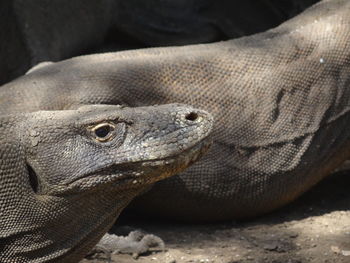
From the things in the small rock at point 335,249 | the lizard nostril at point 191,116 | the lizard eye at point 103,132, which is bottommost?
the lizard eye at point 103,132

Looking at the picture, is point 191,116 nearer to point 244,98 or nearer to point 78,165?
point 78,165

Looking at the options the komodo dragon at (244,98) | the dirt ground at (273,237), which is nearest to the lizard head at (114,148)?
the dirt ground at (273,237)

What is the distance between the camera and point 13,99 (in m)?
4.80

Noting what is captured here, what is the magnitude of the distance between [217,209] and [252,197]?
0.24 meters

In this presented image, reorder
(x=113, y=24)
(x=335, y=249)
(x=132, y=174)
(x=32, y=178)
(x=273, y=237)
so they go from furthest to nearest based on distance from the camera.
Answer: (x=113, y=24), (x=273, y=237), (x=335, y=249), (x=32, y=178), (x=132, y=174)

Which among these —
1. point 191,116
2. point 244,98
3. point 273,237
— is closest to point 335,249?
point 273,237

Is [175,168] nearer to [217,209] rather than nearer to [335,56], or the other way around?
[217,209]

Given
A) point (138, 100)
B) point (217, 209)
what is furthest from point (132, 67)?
point (217, 209)

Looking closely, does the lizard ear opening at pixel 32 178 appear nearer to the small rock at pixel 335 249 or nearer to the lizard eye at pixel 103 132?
the lizard eye at pixel 103 132

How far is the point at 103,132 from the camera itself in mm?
3457

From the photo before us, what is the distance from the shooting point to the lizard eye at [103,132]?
3.44m

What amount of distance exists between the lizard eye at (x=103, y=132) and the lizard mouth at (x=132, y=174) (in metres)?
0.13

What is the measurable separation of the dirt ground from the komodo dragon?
104mm

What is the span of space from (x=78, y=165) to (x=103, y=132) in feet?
0.58
